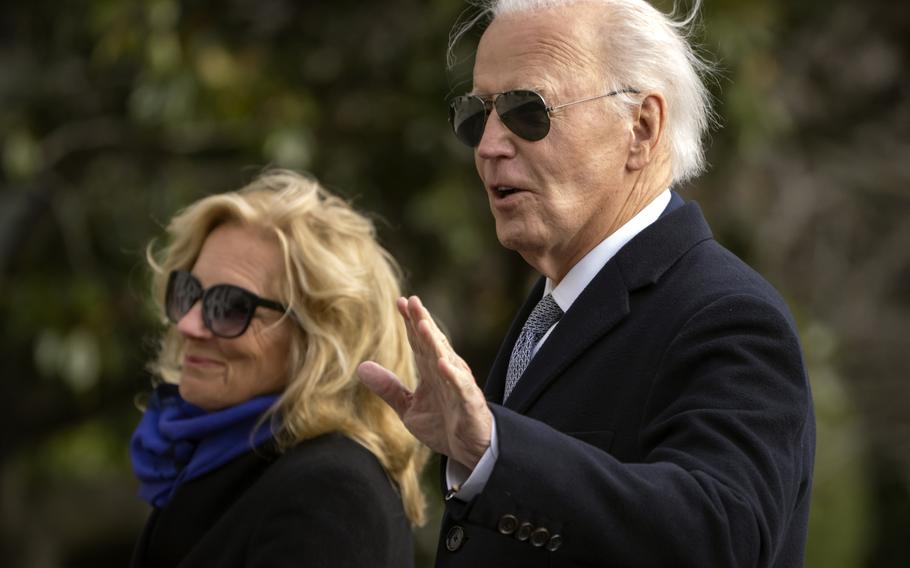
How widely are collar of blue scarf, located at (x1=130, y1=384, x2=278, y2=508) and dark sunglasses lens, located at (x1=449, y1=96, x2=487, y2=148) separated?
36.0 inches

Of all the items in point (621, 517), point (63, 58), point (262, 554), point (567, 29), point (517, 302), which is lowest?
point (517, 302)

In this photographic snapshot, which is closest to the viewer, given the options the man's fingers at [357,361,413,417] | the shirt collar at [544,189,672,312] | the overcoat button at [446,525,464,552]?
the man's fingers at [357,361,413,417]

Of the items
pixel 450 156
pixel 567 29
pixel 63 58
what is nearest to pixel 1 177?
pixel 63 58

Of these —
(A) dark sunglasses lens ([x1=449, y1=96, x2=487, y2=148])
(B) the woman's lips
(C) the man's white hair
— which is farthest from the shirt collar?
(B) the woman's lips

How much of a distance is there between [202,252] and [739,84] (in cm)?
305

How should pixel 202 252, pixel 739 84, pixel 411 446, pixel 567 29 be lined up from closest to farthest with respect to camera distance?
1. pixel 567 29
2. pixel 411 446
3. pixel 202 252
4. pixel 739 84

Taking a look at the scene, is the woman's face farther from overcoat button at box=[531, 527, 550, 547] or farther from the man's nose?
overcoat button at box=[531, 527, 550, 547]

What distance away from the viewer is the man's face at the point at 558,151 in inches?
84.8

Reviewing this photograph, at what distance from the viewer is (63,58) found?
689 centimetres

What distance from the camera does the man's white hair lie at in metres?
2.21

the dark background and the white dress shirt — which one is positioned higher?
the white dress shirt

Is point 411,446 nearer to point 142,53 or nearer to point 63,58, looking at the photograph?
point 142,53

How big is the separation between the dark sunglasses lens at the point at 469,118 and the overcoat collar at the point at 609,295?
1.08 ft

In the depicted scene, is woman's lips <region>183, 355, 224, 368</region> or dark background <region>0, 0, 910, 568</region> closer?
woman's lips <region>183, 355, 224, 368</region>
